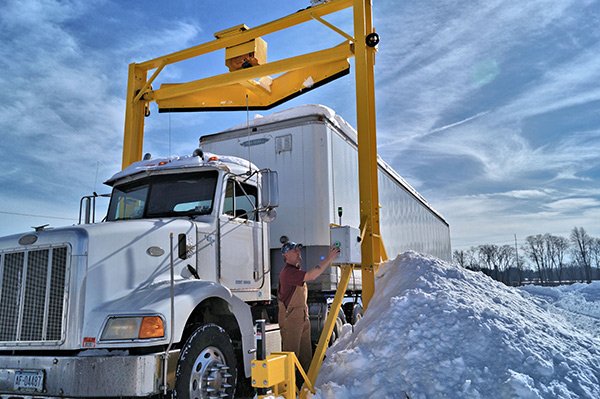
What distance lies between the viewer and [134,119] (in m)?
8.67

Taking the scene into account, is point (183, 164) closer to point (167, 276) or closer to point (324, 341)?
point (167, 276)

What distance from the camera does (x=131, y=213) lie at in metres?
5.98

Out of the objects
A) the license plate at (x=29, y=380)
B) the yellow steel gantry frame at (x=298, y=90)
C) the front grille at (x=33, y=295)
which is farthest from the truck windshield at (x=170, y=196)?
the license plate at (x=29, y=380)

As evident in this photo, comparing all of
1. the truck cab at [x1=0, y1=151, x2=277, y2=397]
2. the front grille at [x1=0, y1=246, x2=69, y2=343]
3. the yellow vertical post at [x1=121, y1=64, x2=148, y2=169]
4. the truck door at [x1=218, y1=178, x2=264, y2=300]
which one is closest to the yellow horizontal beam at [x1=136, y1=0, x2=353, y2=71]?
the yellow vertical post at [x1=121, y1=64, x2=148, y2=169]

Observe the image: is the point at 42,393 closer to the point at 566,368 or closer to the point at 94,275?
the point at 94,275

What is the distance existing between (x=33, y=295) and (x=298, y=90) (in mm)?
5579

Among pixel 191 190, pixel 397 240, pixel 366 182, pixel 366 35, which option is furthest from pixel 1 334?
pixel 397 240

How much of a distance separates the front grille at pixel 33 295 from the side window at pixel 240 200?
6.75 ft

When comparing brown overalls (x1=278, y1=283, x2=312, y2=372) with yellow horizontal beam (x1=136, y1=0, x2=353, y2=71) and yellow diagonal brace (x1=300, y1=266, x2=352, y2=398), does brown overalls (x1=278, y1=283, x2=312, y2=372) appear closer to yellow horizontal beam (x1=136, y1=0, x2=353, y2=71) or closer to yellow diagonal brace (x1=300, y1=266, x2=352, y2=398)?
yellow diagonal brace (x1=300, y1=266, x2=352, y2=398)

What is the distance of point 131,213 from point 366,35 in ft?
13.5

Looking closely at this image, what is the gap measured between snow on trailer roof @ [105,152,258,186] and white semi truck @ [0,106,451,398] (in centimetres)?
2

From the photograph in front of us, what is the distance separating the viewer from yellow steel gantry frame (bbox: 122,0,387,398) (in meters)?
6.09

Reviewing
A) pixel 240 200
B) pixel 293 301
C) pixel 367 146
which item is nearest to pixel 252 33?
pixel 367 146

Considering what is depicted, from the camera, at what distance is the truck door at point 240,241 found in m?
5.64
